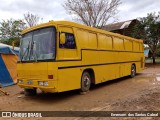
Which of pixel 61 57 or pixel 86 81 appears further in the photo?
pixel 86 81

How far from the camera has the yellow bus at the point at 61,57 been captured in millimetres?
8031

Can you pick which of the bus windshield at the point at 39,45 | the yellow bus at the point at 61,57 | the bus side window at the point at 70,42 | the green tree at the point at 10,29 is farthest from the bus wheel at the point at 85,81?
the green tree at the point at 10,29

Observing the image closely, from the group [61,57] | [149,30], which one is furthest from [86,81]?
[149,30]

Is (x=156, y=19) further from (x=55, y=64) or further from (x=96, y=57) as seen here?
(x=55, y=64)

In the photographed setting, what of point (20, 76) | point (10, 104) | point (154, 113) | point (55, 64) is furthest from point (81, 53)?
point (154, 113)

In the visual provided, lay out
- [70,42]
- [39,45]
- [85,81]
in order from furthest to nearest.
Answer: [85,81], [70,42], [39,45]

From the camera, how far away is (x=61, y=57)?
322 inches

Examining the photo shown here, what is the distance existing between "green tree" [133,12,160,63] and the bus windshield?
23.1m

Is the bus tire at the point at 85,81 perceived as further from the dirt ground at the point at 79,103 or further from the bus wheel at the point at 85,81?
the dirt ground at the point at 79,103

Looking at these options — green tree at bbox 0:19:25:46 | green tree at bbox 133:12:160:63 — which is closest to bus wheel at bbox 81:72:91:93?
green tree at bbox 133:12:160:63

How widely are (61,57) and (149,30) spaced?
23934 mm

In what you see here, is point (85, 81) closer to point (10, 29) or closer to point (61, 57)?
point (61, 57)

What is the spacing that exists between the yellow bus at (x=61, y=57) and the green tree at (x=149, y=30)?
64.4ft

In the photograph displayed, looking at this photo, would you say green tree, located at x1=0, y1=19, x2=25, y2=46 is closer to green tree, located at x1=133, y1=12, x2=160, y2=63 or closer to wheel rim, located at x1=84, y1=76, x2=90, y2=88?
green tree, located at x1=133, y1=12, x2=160, y2=63
